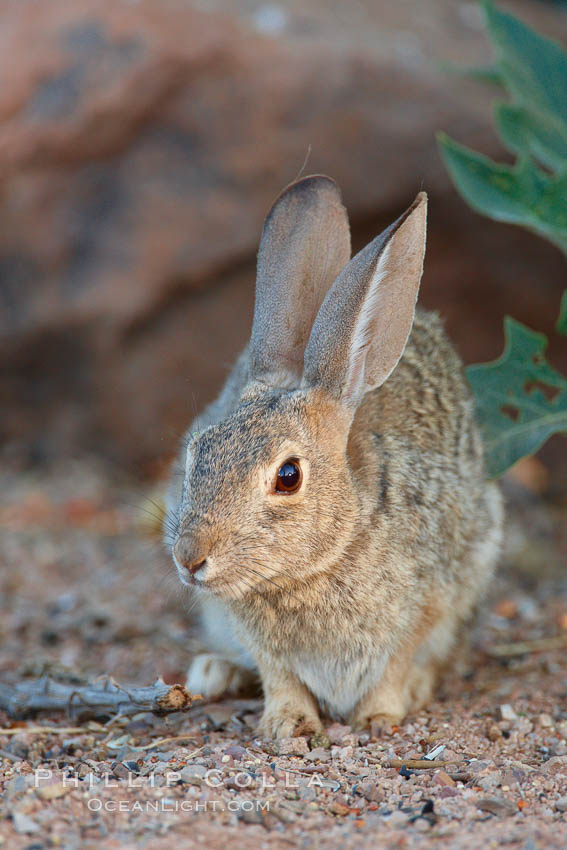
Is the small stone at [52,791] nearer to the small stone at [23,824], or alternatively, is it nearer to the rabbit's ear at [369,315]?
the small stone at [23,824]

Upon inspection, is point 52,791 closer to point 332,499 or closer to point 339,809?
point 339,809

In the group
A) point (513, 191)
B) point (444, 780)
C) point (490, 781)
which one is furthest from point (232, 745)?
point (513, 191)

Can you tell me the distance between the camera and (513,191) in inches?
222

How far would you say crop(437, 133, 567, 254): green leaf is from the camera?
5.52m

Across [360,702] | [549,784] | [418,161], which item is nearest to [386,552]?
[360,702]

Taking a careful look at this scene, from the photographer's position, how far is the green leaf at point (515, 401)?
559 cm

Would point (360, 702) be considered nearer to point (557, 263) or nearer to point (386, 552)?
point (386, 552)

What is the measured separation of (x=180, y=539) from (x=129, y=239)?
4.21 metres

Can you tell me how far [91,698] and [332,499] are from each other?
60.9 inches

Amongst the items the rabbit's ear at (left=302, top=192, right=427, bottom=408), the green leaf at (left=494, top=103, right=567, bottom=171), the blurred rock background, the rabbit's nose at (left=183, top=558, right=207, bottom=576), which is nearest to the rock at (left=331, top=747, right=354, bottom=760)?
the rabbit's nose at (left=183, top=558, right=207, bottom=576)

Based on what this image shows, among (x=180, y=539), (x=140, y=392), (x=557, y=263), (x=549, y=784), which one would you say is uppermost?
(x=557, y=263)

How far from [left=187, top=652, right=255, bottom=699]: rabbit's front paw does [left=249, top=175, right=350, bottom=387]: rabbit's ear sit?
1532mm

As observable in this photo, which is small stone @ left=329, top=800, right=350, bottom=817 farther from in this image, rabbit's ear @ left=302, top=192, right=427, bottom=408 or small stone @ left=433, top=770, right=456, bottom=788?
rabbit's ear @ left=302, top=192, right=427, bottom=408

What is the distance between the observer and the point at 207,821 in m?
3.53
